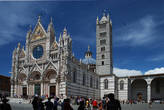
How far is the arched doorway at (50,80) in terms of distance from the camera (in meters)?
35.8

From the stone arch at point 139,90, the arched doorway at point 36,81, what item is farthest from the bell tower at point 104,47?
the arched doorway at point 36,81

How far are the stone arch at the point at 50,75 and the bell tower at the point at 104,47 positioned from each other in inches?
771

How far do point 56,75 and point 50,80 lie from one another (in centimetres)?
170

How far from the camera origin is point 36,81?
3753 centimetres

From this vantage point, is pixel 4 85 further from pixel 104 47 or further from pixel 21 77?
pixel 104 47

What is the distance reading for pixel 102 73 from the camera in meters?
53.0

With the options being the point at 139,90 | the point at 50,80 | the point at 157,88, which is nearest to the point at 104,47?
the point at 139,90

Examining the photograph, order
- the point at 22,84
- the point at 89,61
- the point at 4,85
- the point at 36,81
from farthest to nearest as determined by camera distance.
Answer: the point at 89,61 → the point at 4,85 → the point at 22,84 → the point at 36,81

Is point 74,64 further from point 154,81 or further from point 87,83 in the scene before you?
point 154,81

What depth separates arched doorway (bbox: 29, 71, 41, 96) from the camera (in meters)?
37.3

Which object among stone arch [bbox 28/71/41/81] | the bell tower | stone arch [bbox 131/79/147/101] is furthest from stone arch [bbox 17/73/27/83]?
stone arch [bbox 131/79/147/101]

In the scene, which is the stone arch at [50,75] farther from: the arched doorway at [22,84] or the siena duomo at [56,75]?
the arched doorway at [22,84]

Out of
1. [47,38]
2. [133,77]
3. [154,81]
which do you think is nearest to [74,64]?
[47,38]

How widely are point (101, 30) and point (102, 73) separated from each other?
1223 cm
